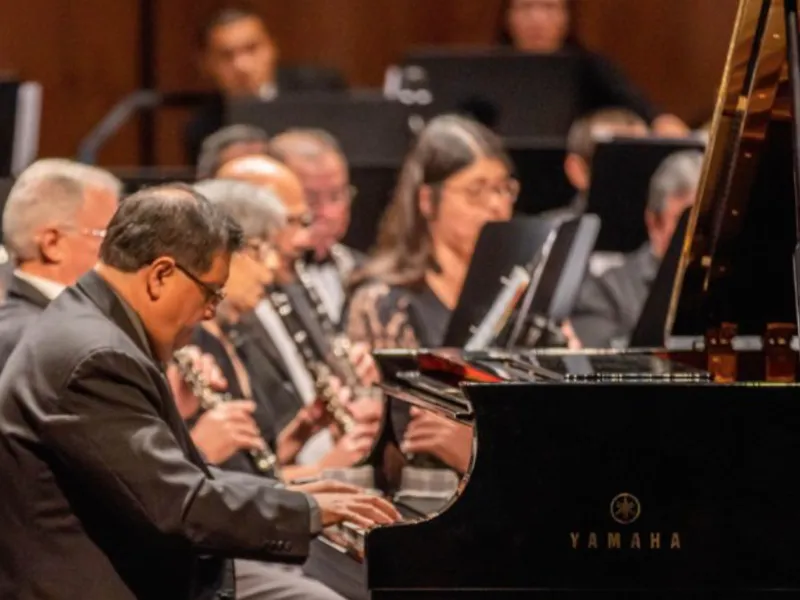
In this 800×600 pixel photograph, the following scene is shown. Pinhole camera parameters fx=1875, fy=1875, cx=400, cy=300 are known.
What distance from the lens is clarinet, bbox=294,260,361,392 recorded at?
171 inches

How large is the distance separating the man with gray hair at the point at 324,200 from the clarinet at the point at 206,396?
1628 mm

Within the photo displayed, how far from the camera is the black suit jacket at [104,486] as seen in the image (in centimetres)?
284

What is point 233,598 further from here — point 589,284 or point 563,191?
point 563,191

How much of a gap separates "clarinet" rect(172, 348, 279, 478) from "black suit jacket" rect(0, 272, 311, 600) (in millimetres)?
897

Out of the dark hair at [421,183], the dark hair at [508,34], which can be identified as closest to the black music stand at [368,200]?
the dark hair at [421,183]

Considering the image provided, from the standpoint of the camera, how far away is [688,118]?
30.9ft

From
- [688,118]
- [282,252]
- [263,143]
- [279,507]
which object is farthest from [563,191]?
[279,507]

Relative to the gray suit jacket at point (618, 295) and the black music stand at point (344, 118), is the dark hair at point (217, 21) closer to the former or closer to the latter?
the black music stand at point (344, 118)

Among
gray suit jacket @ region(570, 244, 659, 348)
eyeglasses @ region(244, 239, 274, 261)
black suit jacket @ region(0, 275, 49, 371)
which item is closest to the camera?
black suit jacket @ region(0, 275, 49, 371)

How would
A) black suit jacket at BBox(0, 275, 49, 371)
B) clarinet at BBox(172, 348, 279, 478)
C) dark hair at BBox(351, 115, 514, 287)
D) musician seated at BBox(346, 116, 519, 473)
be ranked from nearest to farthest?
black suit jacket at BBox(0, 275, 49, 371) → clarinet at BBox(172, 348, 279, 478) → musician seated at BBox(346, 116, 519, 473) → dark hair at BBox(351, 115, 514, 287)

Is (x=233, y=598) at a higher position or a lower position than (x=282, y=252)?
lower

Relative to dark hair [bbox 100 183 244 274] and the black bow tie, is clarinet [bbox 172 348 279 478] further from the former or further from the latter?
the black bow tie

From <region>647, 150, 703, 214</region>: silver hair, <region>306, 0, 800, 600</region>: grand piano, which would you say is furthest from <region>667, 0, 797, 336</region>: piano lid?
<region>647, 150, 703, 214</region>: silver hair

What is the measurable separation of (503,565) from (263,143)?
3242 mm
